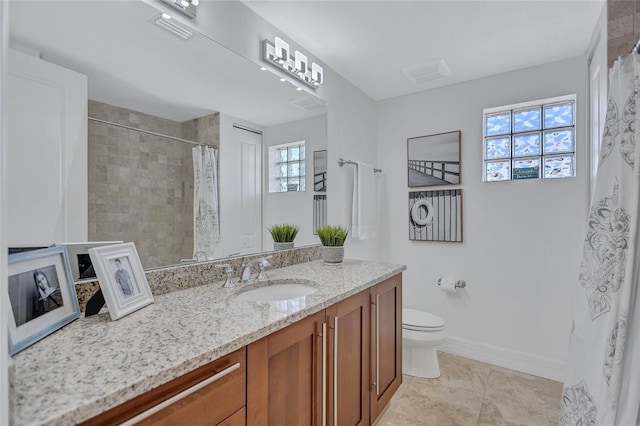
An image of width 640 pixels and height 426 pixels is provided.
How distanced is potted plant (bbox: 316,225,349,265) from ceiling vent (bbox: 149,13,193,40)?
132cm

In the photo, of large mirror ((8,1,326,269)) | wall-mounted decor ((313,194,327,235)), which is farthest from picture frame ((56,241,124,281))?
wall-mounted decor ((313,194,327,235))

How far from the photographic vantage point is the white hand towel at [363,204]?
2.64 m

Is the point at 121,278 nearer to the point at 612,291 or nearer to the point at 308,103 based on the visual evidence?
the point at 308,103

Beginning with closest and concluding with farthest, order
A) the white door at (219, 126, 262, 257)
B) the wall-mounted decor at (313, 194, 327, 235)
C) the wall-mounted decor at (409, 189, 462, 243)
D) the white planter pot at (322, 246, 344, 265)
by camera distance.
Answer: the white door at (219, 126, 262, 257), the white planter pot at (322, 246, 344, 265), the wall-mounted decor at (313, 194, 327, 235), the wall-mounted decor at (409, 189, 462, 243)

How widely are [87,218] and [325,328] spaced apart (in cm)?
98

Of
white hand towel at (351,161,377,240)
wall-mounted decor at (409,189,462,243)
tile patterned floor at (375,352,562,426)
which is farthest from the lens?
wall-mounted decor at (409,189,462,243)

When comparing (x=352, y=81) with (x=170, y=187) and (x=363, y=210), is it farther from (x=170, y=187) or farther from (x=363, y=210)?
(x=170, y=187)

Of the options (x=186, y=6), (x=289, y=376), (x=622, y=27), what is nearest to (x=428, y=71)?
(x=622, y=27)

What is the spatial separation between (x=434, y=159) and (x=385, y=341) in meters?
1.77

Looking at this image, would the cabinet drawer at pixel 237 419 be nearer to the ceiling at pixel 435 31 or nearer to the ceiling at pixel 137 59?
the ceiling at pixel 137 59

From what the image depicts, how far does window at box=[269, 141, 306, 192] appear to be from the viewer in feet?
6.47

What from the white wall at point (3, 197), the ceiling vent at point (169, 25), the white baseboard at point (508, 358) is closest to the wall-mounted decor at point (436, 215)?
the white baseboard at point (508, 358)

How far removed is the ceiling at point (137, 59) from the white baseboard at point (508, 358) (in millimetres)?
2498

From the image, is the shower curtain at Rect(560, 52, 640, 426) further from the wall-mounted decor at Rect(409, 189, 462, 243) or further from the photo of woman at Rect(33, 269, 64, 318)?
the photo of woman at Rect(33, 269, 64, 318)
